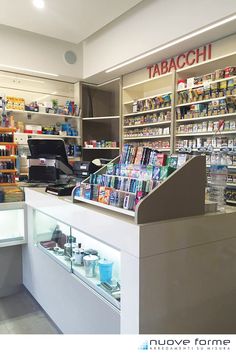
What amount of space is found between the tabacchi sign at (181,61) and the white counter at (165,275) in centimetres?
→ 298

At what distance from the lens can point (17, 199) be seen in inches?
121

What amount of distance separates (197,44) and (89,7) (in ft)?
5.16

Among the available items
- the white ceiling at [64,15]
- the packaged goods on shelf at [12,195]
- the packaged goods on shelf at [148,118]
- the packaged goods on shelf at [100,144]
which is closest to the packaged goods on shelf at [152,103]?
the packaged goods on shelf at [148,118]

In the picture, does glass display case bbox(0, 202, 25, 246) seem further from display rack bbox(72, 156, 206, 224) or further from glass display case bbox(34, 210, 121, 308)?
display rack bbox(72, 156, 206, 224)

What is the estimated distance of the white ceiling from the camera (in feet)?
12.7

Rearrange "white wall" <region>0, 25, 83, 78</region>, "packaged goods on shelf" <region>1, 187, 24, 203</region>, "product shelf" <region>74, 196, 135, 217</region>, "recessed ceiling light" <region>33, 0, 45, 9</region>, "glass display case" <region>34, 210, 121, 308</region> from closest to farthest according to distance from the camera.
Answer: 1. "product shelf" <region>74, 196, 135, 217</region>
2. "glass display case" <region>34, 210, 121, 308</region>
3. "packaged goods on shelf" <region>1, 187, 24, 203</region>
4. "recessed ceiling light" <region>33, 0, 45, 9</region>
5. "white wall" <region>0, 25, 83, 78</region>

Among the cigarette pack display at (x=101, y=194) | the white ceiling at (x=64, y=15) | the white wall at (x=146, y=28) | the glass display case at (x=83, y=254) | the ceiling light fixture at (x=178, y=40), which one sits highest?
the white ceiling at (x=64, y=15)

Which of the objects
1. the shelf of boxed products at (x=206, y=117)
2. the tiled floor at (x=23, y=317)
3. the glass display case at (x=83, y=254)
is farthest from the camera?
the shelf of boxed products at (x=206, y=117)

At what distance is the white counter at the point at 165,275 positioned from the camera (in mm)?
1486

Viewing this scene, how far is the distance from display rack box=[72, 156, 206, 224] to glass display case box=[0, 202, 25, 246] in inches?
69.4

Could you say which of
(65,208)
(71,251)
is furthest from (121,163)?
(71,251)

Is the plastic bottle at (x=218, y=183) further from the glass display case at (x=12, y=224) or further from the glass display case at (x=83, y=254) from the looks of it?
the glass display case at (x=12, y=224)

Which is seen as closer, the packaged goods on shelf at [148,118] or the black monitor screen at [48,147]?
the black monitor screen at [48,147]

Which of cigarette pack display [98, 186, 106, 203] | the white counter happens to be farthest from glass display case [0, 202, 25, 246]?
cigarette pack display [98, 186, 106, 203]
